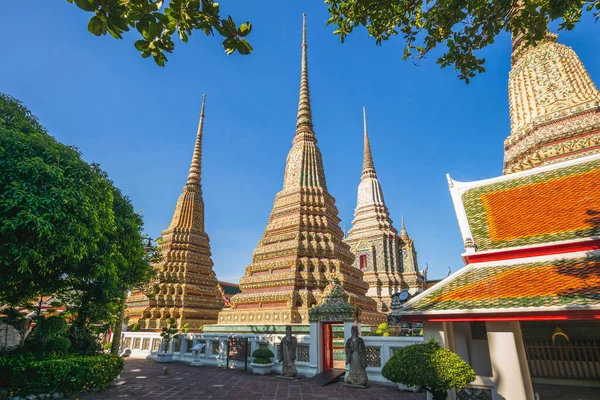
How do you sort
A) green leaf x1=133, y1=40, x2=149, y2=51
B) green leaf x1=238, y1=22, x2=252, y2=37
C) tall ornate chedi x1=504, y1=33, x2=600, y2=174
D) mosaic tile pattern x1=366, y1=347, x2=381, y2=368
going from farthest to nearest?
tall ornate chedi x1=504, y1=33, x2=600, y2=174 < mosaic tile pattern x1=366, y1=347, x2=381, y2=368 < green leaf x1=133, y1=40, x2=149, y2=51 < green leaf x1=238, y1=22, x2=252, y2=37

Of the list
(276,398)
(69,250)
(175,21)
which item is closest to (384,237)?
(276,398)

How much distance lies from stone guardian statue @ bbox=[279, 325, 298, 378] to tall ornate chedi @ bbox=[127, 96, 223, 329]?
10492 millimetres

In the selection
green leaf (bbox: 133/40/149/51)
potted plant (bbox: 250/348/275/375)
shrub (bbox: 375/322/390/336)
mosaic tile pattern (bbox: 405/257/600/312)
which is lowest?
potted plant (bbox: 250/348/275/375)

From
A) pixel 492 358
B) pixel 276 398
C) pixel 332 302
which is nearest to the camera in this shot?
pixel 492 358

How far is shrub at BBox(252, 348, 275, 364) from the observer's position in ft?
38.6

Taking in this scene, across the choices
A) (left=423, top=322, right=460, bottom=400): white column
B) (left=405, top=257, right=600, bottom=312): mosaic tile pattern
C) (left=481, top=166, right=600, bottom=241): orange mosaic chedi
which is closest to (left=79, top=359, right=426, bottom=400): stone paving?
(left=423, top=322, right=460, bottom=400): white column

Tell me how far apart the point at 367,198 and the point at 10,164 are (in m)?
31.8

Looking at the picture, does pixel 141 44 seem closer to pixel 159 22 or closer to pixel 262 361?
pixel 159 22

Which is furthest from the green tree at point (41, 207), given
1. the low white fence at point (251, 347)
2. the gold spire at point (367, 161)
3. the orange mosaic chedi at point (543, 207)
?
the gold spire at point (367, 161)

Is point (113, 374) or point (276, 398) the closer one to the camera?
point (276, 398)

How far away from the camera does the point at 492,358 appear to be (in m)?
6.43

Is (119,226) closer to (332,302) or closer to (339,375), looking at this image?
(332,302)

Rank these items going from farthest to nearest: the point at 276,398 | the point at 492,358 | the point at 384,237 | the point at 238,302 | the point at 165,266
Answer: the point at 384,237 → the point at 165,266 → the point at 238,302 → the point at 276,398 → the point at 492,358

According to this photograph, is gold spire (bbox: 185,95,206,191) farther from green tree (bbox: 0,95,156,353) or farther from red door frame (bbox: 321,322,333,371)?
red door frame (bbox: 321,322,333,371)
